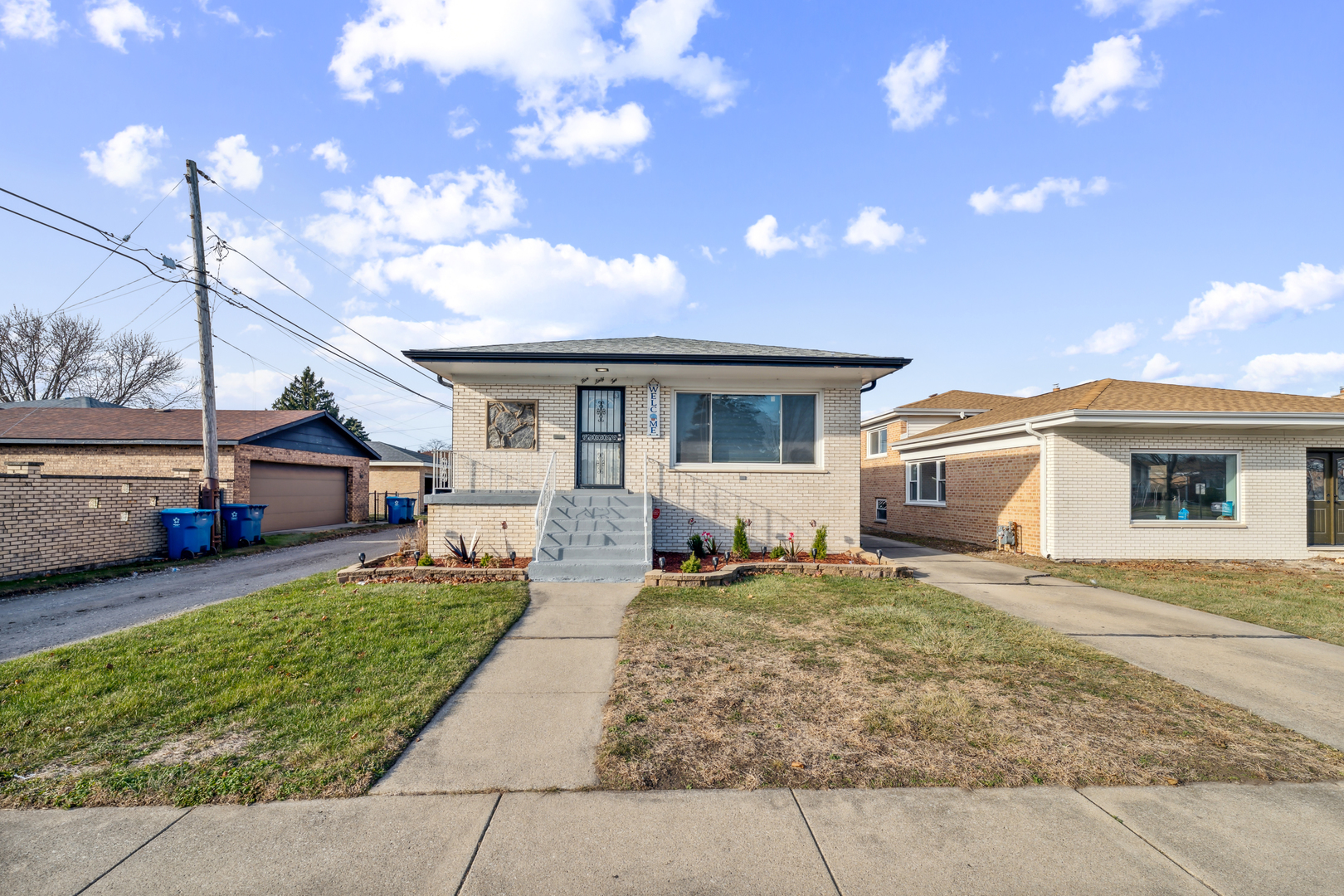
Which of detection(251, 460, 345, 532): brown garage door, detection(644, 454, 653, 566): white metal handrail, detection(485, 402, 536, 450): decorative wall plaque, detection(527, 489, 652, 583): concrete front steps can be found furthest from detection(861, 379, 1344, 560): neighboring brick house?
detection(251, 460, 345, 532): brown garage door

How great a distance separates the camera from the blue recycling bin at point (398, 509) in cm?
2422

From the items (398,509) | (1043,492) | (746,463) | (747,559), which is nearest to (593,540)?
(747,559)

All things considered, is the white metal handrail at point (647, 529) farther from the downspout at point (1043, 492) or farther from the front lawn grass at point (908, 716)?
the downspout at point (1043, 492)

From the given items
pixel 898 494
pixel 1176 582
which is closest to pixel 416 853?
pixel 1176 582

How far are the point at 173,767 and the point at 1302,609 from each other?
11680 mm

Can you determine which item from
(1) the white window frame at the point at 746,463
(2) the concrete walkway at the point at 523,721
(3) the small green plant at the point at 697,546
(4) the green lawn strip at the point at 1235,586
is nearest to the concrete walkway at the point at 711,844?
(2) the concrete walkway at the point at 523,721

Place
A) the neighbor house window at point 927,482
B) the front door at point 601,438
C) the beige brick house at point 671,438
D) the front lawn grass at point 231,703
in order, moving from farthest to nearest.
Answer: the neighbor house window at point 927,482 → the front door at point 601,438 → the beige brick house at point 671,438 → the front lawn grass at point 231,703

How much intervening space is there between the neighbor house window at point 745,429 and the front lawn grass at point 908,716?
203 inches

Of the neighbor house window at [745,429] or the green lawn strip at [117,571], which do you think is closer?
the green lawn strip at [117,571]

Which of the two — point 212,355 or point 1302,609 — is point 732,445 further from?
point 212,355

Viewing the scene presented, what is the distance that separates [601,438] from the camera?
11.2 meters

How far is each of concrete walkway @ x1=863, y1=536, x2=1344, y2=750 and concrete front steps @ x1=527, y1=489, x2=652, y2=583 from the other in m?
4.74

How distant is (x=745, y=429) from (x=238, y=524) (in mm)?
12513

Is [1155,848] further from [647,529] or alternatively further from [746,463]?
[746,463]
